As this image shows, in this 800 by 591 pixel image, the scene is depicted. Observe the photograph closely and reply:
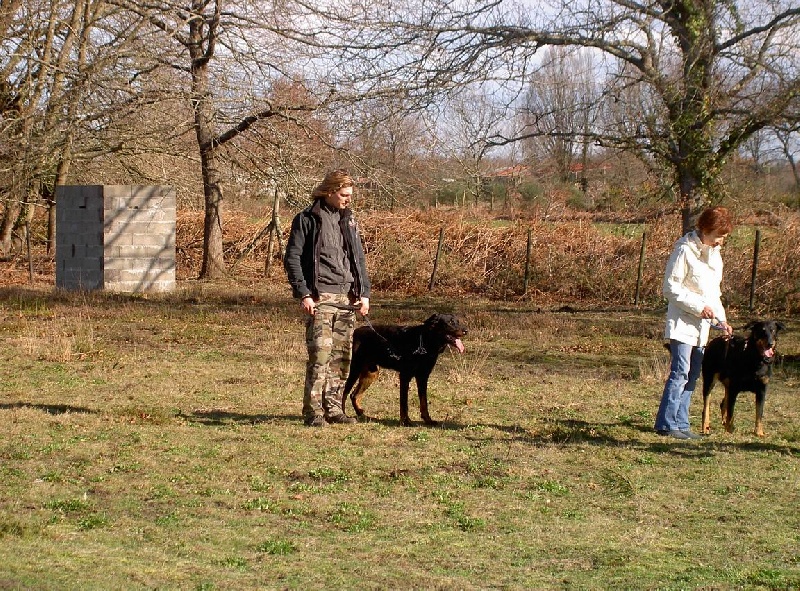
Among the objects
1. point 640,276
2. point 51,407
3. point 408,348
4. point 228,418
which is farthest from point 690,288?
point 640,276

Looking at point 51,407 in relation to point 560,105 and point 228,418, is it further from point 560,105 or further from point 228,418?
point 560,105

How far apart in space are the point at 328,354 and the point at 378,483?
1.70 metres

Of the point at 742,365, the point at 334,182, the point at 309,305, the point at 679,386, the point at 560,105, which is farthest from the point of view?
the point at 560,105

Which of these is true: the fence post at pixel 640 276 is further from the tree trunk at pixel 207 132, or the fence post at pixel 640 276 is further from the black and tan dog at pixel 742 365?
the black and tan dog at pixel 742 365

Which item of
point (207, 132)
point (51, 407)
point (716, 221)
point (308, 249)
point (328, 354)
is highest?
point (207, 132)

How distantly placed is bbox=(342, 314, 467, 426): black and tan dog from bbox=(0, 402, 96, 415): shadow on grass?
2.55 m

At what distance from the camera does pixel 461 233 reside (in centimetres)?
2622

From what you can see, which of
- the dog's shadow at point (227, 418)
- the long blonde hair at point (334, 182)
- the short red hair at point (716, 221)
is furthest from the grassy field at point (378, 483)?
the long blonde hair at point (334, 182)

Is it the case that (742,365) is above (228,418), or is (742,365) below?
Answer: above

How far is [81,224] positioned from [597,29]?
12.5m

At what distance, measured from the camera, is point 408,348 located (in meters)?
9.02

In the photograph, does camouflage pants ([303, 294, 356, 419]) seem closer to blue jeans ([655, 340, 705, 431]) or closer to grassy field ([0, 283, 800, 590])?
grassy field ([0, 283, 800, 590])

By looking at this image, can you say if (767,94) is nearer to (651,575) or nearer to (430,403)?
(430,403)

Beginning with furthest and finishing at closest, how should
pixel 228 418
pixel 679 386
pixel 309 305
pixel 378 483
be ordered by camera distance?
1. pixel 228 418
2. pixel 679 386
3. pixel 309 305
4. pixel 378 483
